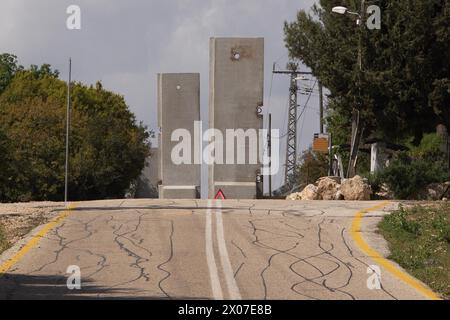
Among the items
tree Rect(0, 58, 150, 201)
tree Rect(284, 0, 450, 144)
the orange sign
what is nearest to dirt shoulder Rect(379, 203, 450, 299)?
tree Rect(284, 0, 450, 144)

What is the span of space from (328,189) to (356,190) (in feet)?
5.49

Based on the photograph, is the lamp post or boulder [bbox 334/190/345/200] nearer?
boulder [bbox 334/190/345/200]

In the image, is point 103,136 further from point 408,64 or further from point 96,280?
point 96,280

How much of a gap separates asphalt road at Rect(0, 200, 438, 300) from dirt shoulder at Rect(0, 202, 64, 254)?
39 centimetres

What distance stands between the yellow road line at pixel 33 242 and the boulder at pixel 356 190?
12278 mm

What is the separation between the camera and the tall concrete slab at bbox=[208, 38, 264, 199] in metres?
37.8

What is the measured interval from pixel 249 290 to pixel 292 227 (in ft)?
23.7

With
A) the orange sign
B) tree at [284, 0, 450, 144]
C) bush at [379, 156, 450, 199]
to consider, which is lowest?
bush at [379, 156, 450, 199]

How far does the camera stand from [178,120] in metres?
Answer: 40.2

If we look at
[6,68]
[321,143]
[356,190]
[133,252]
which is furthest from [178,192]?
[6,68]

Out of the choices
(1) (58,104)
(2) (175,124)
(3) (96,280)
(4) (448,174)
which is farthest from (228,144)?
(1) (58,104)

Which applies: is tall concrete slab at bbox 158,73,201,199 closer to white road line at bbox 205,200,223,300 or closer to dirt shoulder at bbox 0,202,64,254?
dirt shoulder at bbox 0,202,64,254

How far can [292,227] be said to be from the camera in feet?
70.4

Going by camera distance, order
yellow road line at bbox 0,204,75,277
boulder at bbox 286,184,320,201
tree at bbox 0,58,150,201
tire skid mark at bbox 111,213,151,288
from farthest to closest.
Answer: tree at bbox 0,58,150,201
boulder at bbox 286,184,320,201
yellow road line at bbox 0,204,75,277
tire skid mark at bbox 111,213,151,288
